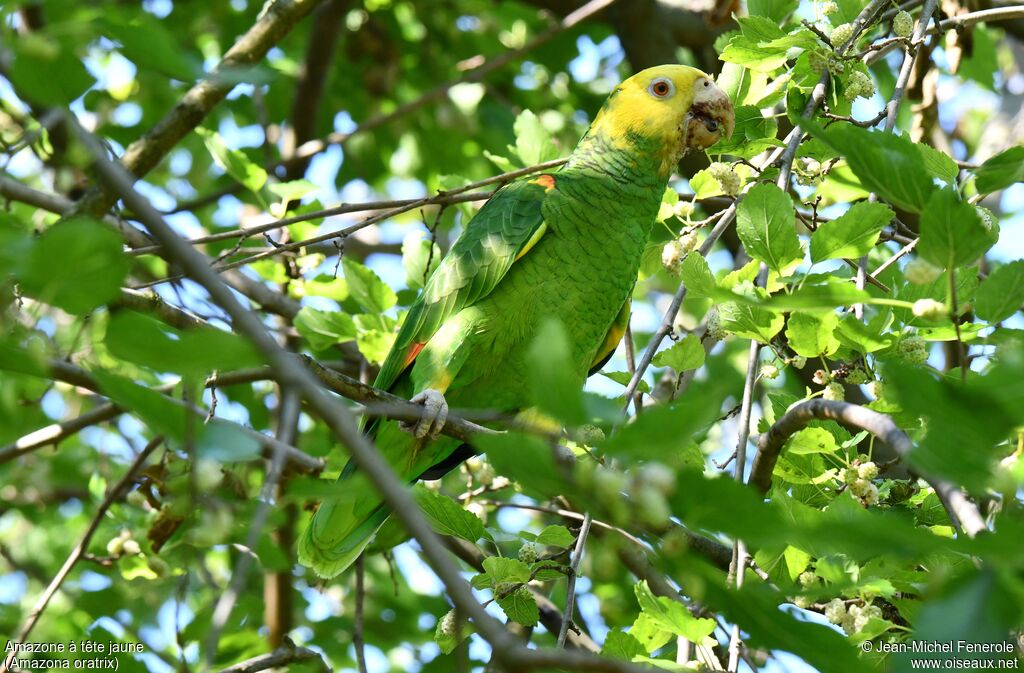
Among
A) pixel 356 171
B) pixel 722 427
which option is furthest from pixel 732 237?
pixel 356 171

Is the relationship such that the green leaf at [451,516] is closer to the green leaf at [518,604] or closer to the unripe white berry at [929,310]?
the green leaf at [518,604]

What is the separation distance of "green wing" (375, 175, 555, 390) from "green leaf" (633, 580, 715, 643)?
51.8 inches

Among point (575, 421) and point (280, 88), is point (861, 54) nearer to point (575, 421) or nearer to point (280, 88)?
point (575, 421)

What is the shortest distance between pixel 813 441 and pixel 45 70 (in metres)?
1.79

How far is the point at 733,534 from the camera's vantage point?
1065 millimetres

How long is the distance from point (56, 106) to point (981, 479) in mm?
1293

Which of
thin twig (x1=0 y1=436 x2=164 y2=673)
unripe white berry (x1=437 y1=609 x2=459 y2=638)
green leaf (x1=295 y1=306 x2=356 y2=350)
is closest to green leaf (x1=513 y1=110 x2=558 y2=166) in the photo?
green leaf (x1=295 y1=306 x2=356 y2=350)

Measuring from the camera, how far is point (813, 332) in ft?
7.34

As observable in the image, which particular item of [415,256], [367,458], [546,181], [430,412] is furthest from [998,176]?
[415,256]

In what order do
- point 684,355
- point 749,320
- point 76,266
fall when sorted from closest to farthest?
point 76,266 < point 749,320 < point 684,355

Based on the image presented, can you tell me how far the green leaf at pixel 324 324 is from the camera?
335 centimetres

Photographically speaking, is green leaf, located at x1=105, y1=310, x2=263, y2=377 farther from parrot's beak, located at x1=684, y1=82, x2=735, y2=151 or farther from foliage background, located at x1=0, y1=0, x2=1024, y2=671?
parrot's beak, located at x1=684, y1=82, x2=735, y2=151

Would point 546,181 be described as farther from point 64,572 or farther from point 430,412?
point 64,572

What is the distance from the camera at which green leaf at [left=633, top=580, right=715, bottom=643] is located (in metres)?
2.07
